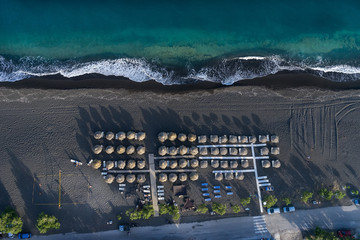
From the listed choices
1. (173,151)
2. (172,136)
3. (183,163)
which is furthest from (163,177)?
(172,136)

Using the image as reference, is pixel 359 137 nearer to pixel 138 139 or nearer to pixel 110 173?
pixel 138 139

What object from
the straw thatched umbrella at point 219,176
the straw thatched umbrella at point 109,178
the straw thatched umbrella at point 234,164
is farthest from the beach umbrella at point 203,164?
the straw thatched umbrella at point 109,178

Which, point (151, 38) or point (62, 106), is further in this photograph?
point (151, 38)

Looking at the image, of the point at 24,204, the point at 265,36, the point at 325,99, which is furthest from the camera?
the point at 265,36

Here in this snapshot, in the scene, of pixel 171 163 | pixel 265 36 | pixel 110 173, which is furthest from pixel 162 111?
pixel 265 36

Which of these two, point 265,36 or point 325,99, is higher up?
point 265,36

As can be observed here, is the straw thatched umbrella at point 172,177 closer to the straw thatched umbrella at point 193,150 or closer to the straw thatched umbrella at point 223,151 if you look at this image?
the straw thatched umbrella at point 193,150

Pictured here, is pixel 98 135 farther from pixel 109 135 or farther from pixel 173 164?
pixel 173 164

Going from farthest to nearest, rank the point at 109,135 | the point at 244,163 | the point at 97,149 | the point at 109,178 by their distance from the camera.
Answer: the point at 244,163, the point at 109,135, the point at 97,149, the point at 109,178

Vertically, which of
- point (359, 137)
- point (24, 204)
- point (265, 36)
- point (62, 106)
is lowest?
point (24, 204)
